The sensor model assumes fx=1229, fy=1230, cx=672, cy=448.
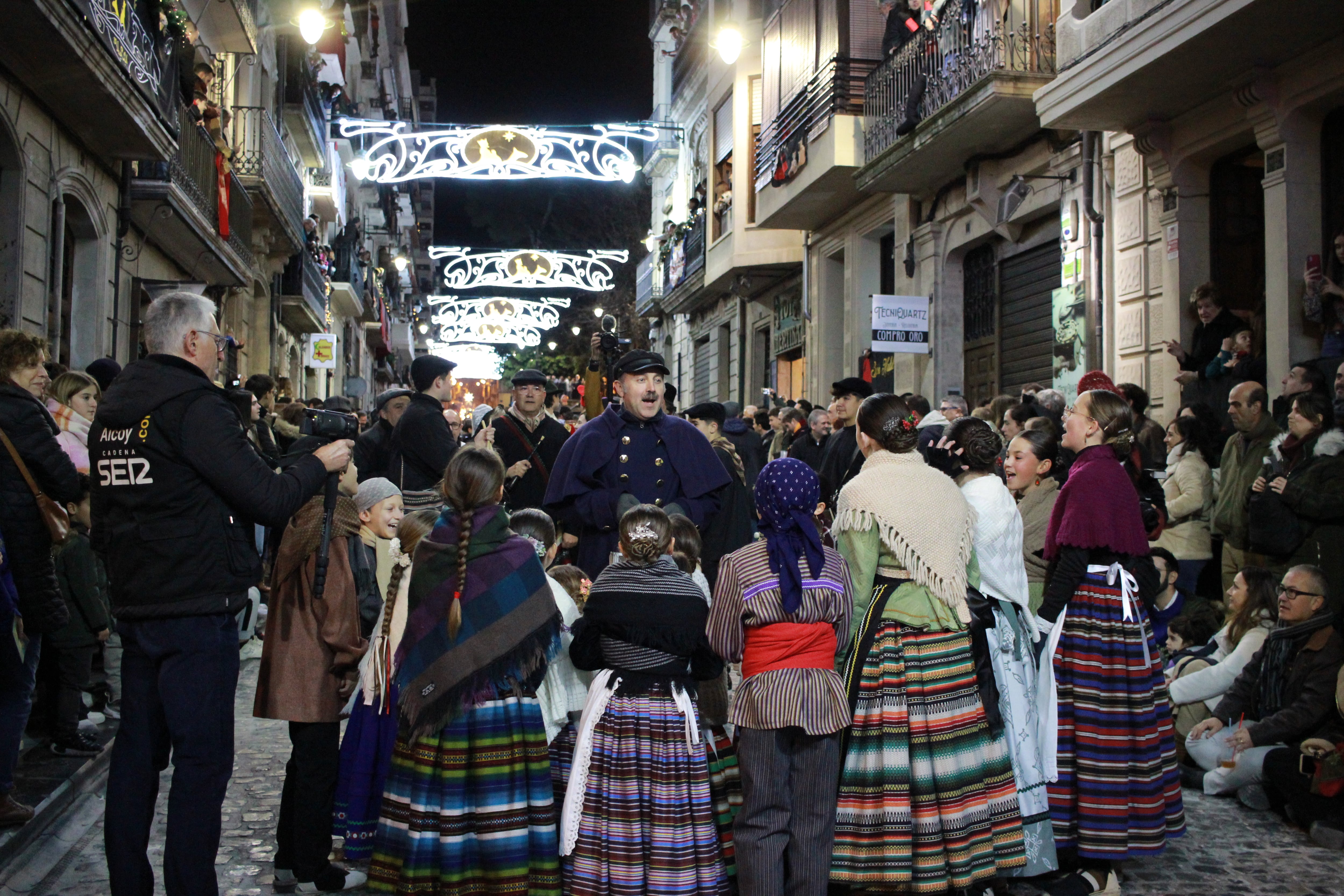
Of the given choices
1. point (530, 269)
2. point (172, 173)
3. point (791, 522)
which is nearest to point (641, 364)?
point (791, 522)

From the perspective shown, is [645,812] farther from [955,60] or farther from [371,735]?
[955,60]

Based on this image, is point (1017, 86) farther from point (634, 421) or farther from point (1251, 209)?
point (634, 421)

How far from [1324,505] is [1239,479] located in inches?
43.6

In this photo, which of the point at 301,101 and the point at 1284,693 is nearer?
the point at 1284,693

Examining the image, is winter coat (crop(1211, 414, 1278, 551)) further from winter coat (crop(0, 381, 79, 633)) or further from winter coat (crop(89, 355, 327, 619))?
winter coat (crop(0, 381, 79, 633))

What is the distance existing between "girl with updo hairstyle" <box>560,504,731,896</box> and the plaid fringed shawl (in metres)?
0.21

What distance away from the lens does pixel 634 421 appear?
6438mm

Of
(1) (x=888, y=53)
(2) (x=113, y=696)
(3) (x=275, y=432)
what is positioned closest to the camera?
(2) (x=113, y=696)

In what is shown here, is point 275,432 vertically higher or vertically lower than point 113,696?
higher

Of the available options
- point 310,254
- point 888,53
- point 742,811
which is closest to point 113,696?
point 742,811

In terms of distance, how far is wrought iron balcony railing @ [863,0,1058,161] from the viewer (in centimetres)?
1233

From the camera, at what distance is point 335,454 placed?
4113 mm

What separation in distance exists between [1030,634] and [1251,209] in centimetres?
748

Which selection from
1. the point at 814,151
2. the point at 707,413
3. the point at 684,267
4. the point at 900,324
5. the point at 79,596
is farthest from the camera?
the point at 684,267
